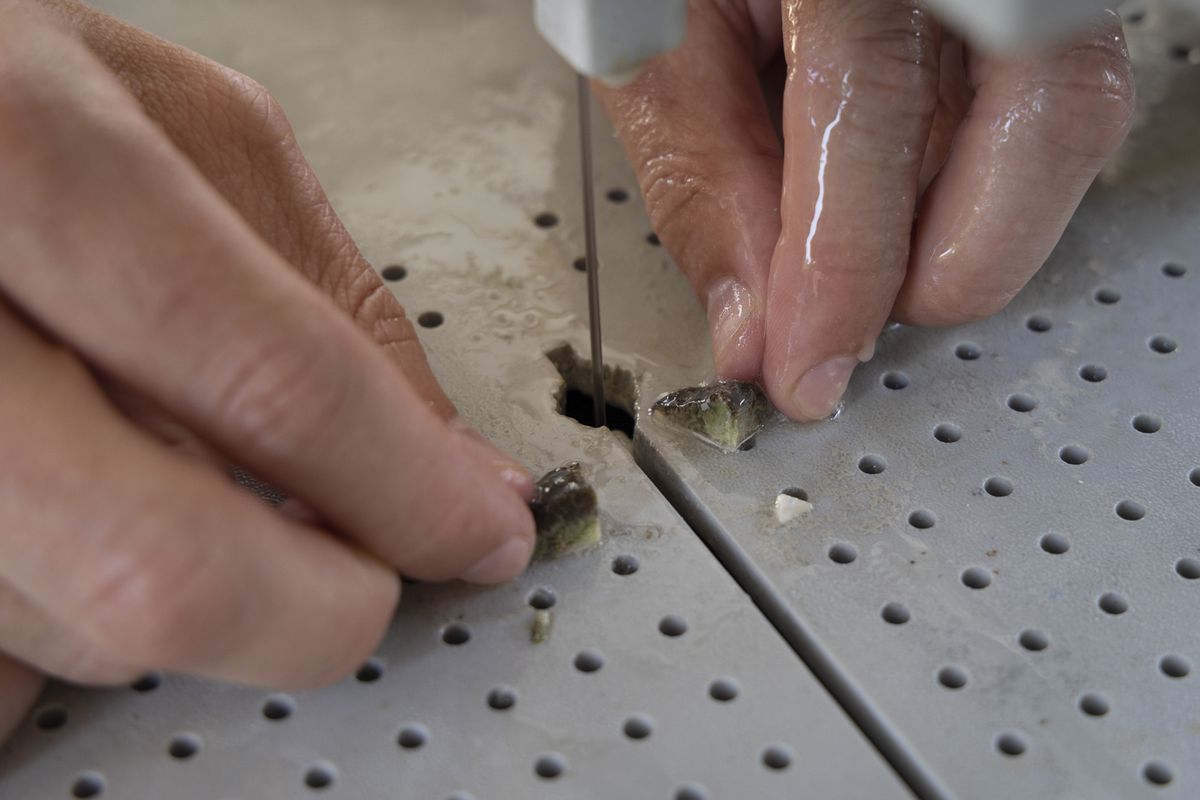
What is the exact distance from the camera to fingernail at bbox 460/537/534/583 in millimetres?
745

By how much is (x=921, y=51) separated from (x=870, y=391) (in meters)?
0.25

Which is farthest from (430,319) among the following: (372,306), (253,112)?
(253,112)

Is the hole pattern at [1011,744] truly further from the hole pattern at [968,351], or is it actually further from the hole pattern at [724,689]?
the hole pattern at [968,351]

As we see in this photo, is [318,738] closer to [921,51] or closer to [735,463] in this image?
[735,463]

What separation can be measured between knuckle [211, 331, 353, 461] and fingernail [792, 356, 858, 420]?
1.22ft

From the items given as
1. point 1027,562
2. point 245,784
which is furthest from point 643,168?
point 245,784

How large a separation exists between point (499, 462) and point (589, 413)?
194mm

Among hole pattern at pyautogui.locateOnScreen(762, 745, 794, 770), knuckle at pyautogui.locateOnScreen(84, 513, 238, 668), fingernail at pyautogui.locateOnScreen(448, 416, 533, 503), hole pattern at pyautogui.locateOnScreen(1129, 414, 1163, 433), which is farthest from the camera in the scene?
hole pattern at pyautogui.locateOnScreen(1129, 414, 1163, 433)

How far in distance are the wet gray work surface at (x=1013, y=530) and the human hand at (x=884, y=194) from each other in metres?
0.06

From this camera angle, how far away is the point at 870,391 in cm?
93

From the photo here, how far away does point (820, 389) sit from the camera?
0.89 metres

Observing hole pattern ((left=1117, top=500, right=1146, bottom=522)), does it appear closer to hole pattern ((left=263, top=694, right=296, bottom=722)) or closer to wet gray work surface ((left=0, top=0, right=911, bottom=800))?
wet gray work surface ((left=0, top=0, right=911, bottom=800))

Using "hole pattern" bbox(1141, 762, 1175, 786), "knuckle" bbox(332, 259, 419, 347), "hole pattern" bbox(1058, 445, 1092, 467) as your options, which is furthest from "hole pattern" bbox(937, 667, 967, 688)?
"knuckle" bbox(332, 259, 419, 347)

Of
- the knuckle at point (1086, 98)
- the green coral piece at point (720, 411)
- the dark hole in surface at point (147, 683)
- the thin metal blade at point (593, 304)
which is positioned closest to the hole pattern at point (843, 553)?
the green coral piece at point (720, 411)
